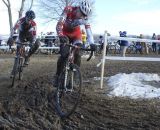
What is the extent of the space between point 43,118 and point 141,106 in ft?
7.51

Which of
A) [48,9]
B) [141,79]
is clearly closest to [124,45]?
[141,79]

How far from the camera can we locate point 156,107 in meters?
9.14

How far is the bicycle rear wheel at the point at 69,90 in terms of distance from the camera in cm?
862

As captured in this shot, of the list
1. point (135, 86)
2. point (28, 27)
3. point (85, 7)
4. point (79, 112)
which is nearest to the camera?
point (79, 112)

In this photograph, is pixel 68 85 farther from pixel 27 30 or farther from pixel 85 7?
pixel 27 30

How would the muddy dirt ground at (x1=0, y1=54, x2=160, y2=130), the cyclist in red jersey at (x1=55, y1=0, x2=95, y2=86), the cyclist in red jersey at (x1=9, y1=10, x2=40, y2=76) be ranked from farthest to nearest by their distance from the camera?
the cyclist in red jersey at (x1=9, y1=10, x2=40, y2=76) → the cyclist in red jersey at (x1=55, y1=0, x2=95, y2=86) → the muddy dirt ground at (x1=0, y1=54, x2=160, y2=130)

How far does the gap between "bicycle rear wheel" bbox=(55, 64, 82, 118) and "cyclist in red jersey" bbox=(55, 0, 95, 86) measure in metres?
0.35

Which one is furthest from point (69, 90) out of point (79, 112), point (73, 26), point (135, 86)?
point (135, 86)

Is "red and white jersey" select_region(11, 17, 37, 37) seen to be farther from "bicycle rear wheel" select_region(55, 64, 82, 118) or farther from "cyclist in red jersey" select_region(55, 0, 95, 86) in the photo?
"bicycle rear wheel" select_region(55, 64, 82, 118)

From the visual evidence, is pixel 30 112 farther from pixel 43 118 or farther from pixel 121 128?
pixel 121 128

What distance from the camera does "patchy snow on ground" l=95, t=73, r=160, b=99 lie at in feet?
34.9

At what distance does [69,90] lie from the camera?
888 cm

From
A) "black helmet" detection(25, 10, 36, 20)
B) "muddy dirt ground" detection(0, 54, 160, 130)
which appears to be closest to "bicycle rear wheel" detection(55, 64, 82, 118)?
"muddy dirt ground" detection(0, 54, 160, 130)

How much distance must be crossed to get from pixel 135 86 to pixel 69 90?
3.12m
